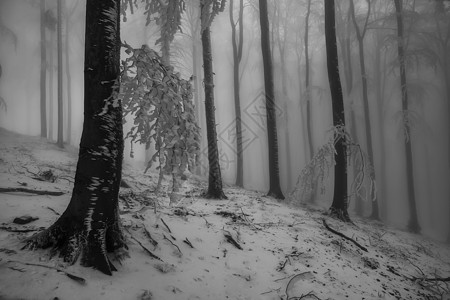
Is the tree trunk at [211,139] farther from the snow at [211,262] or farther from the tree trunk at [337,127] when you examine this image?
the tree trunk at [337,127]

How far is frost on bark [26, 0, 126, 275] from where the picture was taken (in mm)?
2744

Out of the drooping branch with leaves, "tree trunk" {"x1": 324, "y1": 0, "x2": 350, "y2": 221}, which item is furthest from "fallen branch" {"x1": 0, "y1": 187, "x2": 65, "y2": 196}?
"tree trunk" {"x1": 324, "y1": 0, "x2": 350, "y2": 221}

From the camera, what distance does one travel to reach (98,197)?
2.84 metres

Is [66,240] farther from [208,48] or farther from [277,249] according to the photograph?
[208,48]

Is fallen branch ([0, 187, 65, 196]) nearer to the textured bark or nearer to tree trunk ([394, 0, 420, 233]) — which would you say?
the textured bark

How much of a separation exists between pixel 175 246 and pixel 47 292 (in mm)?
1648

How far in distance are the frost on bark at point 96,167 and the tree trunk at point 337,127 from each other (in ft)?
20.8

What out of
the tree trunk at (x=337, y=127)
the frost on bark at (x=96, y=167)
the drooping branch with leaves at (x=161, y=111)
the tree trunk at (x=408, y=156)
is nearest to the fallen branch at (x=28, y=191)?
the frost on bark at (x=96, y=167)

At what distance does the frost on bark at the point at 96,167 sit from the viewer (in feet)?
9.00

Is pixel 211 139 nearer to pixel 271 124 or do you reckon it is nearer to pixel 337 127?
pixel 271 124

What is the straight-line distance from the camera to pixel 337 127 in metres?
7.65

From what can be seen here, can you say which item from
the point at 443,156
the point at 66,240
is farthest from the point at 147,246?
the point at 443,156

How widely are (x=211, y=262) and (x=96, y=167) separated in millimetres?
1943

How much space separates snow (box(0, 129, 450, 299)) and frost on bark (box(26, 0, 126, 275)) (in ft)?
0.57
